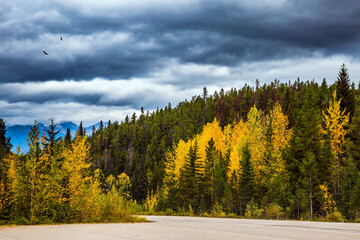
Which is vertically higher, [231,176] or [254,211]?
[231,176]

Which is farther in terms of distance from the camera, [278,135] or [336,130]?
[278,135]

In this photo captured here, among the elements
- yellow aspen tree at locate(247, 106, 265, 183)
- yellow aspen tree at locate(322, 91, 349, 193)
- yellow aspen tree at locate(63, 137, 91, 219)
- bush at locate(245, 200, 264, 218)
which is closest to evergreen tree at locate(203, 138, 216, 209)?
yellow aspen tree at locate(247, 106, 265, 183)

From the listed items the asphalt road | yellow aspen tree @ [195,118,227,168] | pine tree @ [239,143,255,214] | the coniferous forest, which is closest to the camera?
the asphalt road

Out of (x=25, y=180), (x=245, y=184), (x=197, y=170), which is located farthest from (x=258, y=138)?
(x=25, y=180)

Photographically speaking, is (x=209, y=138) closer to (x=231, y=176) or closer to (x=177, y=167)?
(x=177, y=167)

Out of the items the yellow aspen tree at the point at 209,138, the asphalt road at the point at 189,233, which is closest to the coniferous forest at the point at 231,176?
the yellow aspen tree at the point at 209,138

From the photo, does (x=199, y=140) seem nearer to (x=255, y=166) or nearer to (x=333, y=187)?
(x=255, y=166)

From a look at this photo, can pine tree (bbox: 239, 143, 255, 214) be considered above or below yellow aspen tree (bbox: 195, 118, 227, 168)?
below

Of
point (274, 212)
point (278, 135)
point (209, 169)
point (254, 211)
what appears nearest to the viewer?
point (274, 212)

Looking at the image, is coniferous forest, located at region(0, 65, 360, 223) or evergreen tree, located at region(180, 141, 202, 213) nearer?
coniferous forest, located at region(0, 65, 360, 223)

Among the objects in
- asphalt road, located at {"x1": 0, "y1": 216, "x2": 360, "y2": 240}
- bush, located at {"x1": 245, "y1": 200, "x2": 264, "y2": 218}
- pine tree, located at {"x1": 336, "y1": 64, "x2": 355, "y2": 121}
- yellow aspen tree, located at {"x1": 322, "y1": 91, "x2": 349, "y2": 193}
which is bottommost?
bush, located at {"x1": 245, "y1": 200, "x2": 264, "y2": 218}

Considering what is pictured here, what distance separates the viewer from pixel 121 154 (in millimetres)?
139750

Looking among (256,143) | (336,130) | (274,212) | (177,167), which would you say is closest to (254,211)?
(274,212)

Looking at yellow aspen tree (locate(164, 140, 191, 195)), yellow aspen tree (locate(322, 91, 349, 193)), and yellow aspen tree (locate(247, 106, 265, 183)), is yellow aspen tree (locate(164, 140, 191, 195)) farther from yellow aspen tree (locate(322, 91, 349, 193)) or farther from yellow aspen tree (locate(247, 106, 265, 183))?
yellow aspen tree (locate(322, 91, 349, 193))
